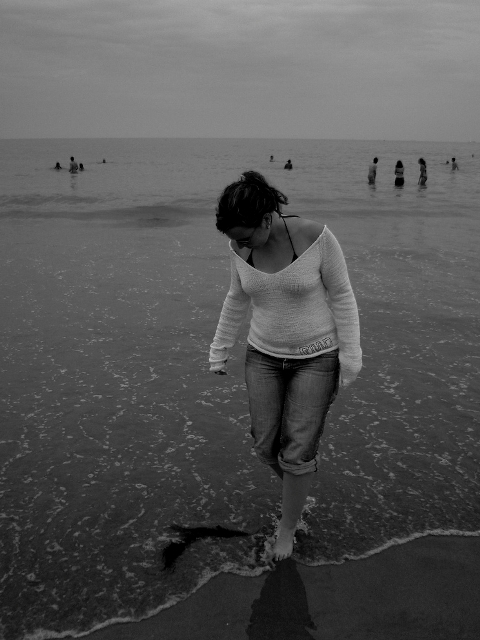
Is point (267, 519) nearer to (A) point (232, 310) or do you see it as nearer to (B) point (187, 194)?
(A) point (232, 310)

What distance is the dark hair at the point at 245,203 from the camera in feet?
9.34

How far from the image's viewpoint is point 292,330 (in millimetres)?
3172

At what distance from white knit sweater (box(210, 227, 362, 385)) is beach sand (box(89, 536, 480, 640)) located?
1187 millimetres

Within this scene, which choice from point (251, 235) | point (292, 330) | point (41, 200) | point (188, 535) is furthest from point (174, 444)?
point (41, 200)

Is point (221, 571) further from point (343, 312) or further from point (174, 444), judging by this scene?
point (343, 312)

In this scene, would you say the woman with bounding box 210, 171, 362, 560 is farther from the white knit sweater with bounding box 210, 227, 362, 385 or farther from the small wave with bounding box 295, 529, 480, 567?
the small wave with bounding box 295, 529, 480, 567

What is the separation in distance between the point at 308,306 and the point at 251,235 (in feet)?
1.65

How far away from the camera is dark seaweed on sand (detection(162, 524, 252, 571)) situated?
12.1ft

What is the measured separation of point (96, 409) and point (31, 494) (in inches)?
53.4

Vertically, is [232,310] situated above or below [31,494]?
above

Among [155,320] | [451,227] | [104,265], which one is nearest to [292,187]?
[451,227]

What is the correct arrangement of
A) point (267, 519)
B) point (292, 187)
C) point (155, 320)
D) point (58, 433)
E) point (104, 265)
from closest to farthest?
1. point (267, 519)
2. point (58, 433)
3. point (155, 320)
4. point (104, 265)
5. point (292, 187)

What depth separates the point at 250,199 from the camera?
2.85 metres

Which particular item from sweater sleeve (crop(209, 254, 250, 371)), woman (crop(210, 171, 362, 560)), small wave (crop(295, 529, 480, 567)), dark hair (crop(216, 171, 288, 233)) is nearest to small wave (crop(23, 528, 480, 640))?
small wave (crop(295, 529, 480, 567))
